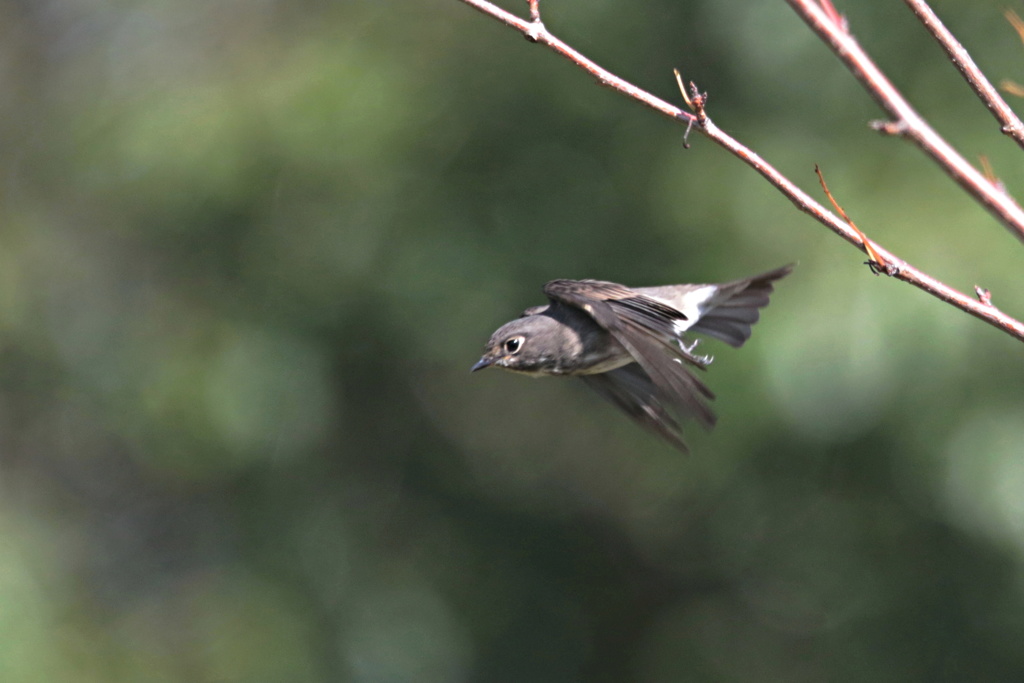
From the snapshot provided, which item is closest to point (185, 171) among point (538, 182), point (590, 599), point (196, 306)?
point (196, 306)

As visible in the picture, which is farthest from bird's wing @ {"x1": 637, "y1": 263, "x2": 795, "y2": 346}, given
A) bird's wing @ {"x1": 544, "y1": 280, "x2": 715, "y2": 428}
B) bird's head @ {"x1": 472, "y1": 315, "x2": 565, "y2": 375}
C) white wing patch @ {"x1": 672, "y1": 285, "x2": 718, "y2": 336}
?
bird's head @ {"x1": 472, "y1": 315, "x2": 565, "y2": 375}

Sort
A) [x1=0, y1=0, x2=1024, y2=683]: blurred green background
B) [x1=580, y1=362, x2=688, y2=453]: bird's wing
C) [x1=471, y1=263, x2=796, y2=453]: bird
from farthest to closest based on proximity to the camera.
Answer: [x1=0, y1=0, x2=1024, y2=683]: blurred green background → [x1=580, y1=362, x2=688, y2=453]: bird's wing → [x1=471, y1=263, x2=796, y2=453]: bird

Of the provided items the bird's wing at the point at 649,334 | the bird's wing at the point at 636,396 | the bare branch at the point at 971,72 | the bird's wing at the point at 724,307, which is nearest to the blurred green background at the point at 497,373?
the bird's wing at the point at 724,307

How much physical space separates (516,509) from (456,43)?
3.29 m

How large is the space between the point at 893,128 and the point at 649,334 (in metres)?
1.50

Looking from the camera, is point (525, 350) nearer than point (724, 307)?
Yes

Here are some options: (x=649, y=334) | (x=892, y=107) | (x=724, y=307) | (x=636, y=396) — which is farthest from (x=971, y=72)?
(x=724, y=307)

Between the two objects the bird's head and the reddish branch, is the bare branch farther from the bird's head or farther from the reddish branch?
the bird's head

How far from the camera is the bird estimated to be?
8.67 feet

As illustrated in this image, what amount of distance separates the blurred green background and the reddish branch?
114 inches

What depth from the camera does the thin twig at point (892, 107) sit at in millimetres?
1328

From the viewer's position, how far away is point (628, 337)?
2.64m

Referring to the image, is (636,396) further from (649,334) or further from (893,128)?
(893,128)

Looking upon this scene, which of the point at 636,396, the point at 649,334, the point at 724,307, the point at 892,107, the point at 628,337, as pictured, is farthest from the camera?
the point at 724,307
